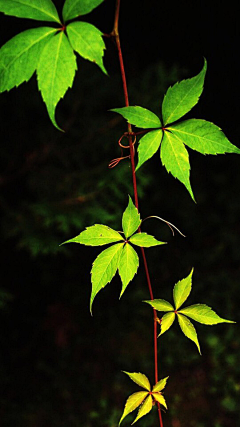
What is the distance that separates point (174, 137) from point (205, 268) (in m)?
2.85

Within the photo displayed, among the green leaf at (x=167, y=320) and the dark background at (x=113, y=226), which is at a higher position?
the green leaf at (x=167, y=320)

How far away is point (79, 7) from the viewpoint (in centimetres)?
81

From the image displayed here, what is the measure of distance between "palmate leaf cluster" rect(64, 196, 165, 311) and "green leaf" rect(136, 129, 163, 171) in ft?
0.32

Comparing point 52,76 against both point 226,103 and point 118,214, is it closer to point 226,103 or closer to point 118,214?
point 118,214

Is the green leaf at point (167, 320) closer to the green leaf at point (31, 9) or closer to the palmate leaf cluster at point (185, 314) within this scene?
the palmate leaf cluster at point (185, 314)

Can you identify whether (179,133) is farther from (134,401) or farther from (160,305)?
(134,401)

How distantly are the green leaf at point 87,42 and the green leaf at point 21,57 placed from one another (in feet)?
0.18

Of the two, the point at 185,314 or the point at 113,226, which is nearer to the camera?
the point at 185,314

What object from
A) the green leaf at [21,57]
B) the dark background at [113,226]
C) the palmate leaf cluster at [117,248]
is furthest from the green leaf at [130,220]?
the dark background at [113,226]

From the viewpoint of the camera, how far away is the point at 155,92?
2.51 meters

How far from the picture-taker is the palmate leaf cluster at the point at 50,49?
0.80 metres

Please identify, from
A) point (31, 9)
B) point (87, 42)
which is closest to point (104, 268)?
point (87, 42)

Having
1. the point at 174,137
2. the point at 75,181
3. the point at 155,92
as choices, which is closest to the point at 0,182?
the point at 75,181

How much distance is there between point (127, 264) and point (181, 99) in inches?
13.8
